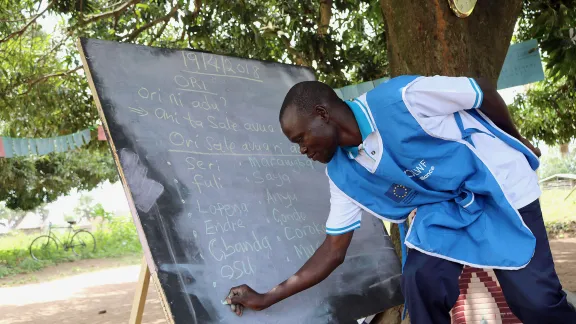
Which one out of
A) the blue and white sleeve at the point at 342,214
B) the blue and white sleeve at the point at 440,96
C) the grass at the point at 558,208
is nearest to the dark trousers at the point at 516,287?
the blue and white sleeve at the point at 342,214

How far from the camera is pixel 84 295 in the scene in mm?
9180

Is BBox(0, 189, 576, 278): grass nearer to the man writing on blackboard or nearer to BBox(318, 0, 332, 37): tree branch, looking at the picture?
BBox(318, 0, 332, 37): tree branch

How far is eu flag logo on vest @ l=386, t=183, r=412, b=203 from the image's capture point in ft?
6.70

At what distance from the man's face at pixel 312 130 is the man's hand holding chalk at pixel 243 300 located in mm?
561

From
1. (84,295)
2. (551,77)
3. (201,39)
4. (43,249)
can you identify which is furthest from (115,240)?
(551,77)

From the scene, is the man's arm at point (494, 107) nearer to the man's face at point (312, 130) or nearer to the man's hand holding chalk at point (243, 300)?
the man's face at point (312, 130)

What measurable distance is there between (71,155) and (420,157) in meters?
14.4

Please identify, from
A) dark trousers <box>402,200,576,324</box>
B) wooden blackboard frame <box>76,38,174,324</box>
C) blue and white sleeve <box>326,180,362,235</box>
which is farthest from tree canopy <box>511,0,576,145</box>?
wooden blackboard frame <box>76,38,174,324</box>

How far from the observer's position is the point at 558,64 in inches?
163

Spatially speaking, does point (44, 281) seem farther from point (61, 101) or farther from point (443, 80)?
point (443, 80)

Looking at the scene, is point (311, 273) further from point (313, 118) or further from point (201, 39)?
point (201, 39)

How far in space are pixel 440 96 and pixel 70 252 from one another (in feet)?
46.7

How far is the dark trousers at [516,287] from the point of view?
192 centimetres

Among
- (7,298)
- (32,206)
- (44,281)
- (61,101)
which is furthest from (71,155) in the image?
(61,101)
